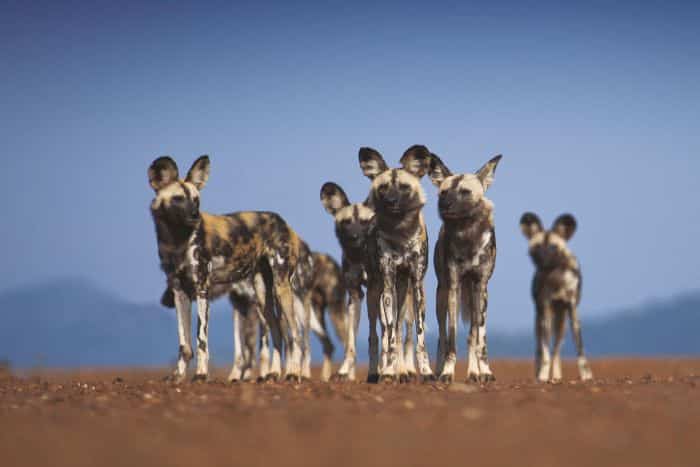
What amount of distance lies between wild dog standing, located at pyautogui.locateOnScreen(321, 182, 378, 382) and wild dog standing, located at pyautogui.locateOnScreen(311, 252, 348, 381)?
383 cm

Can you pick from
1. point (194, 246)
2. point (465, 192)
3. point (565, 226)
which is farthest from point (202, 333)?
point (565, 226)

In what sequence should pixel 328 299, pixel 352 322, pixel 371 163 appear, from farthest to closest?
1. pixel 328 299
2. pixel 352 322
3. pixel 371 163

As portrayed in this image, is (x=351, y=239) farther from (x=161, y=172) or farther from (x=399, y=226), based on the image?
(x=161, y=172)

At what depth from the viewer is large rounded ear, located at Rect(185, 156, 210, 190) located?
51.0ft

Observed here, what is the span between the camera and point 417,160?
15148 millimetres

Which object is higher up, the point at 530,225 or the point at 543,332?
the point at 530,225

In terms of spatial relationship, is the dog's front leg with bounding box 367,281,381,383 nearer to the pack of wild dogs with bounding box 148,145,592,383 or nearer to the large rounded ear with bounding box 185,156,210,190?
the pack of wild dogs with bounding box 148,145,592,383

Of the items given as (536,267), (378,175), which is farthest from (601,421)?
(378,175)

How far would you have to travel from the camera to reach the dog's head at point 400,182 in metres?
14.7

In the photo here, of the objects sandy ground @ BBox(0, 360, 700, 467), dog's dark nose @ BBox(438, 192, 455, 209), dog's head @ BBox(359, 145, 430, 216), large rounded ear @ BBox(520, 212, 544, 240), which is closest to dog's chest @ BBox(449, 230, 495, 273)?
dog's dark nose @ BBox(438, 192, 455, 209)

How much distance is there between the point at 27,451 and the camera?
26.2ft

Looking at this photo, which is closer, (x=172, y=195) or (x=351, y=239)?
(x=172, y=195)

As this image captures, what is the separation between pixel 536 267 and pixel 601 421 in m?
3.70

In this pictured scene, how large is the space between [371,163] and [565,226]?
4034 mm
